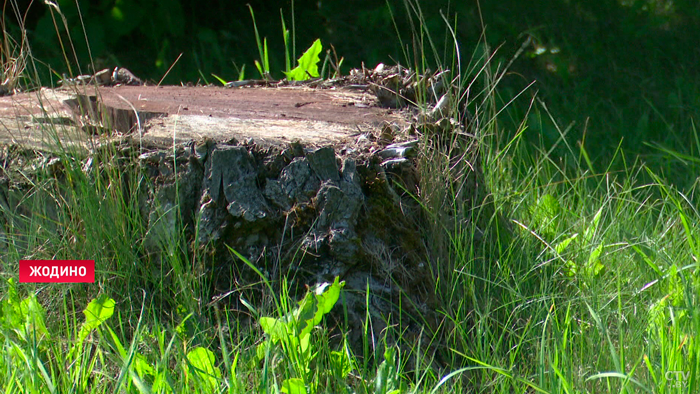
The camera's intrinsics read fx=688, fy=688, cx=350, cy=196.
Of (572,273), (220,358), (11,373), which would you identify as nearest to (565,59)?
(572,273)

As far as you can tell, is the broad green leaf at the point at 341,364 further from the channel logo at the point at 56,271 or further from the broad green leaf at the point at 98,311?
the channel logo at the point at 56,271

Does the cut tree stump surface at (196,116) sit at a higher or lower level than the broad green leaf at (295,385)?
higher

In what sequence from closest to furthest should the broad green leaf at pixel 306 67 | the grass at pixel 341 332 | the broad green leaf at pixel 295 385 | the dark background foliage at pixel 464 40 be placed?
the broad green leaf at pixel 295 385
the grass at pixel 341 332
the broad green leaf at pixel 306 67
the dark background foliage at pixel 464 40

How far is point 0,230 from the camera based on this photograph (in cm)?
187

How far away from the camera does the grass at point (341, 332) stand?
1420 millimetres

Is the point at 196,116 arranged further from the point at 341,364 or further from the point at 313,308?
the point at 341,364

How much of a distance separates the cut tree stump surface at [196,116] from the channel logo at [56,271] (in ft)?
1.09

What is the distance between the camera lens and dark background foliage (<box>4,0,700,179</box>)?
4.26 meters

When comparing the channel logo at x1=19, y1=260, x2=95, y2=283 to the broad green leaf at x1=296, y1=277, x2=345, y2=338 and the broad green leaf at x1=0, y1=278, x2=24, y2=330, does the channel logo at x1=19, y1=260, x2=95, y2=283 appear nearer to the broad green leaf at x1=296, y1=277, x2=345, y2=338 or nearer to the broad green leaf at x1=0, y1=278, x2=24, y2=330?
the broad green leaf at x1=0, y1=278, x2=24, y2=330

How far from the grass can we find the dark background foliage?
2175 mm

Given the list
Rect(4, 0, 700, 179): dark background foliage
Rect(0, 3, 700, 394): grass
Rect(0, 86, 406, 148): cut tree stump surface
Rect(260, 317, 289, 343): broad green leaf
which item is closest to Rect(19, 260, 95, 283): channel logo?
Rect(0, 3, 700, 394): grass

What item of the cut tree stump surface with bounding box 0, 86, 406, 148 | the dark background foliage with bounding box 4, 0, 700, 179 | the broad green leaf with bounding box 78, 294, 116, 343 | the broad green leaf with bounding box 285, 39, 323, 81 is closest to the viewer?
the broad green leaf with bounding box 78, 294, 116, 343

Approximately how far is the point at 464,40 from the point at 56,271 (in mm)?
3488

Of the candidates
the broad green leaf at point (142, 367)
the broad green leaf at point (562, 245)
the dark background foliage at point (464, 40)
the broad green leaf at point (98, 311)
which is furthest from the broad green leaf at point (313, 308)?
the dark background foliage at point (464, 40)
